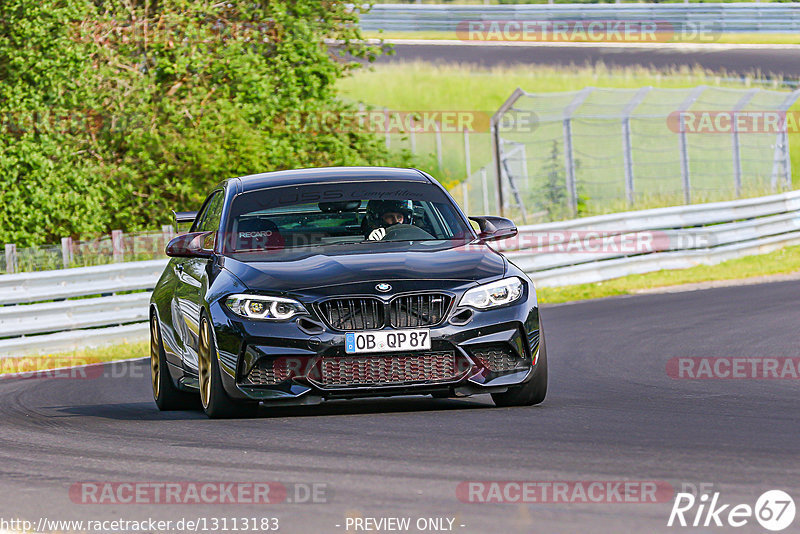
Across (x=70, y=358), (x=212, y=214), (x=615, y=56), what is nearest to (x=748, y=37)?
(x=615, y=56)

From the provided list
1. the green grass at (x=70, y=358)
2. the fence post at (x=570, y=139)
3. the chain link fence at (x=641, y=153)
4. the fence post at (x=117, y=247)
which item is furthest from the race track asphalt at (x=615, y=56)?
the green grass at (x=70, y=358)

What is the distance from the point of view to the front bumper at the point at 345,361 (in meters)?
8.27

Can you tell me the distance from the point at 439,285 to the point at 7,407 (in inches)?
161

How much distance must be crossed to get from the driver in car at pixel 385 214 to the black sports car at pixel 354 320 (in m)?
0.02

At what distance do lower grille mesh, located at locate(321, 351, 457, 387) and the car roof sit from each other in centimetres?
196

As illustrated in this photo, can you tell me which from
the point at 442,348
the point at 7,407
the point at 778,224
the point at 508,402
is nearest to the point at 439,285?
the point at 442,348

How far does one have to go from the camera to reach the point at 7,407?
10.9m

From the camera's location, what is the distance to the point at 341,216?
9727 mm

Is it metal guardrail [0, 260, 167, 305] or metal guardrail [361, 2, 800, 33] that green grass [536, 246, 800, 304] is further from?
metal guardrail [361, 2, 800, 33]

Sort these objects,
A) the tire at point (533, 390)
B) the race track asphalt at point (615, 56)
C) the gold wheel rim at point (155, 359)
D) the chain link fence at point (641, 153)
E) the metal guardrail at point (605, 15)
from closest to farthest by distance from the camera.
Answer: the tire at point (533, 390), the gold wheel rim at point (155, 359), the chain link fence at point (641, 153), the race track asphalt at point (615, 56), the metal guardrail at point (605, 15)

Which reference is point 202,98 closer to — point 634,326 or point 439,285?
point 634,326

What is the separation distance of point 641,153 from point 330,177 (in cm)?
2948

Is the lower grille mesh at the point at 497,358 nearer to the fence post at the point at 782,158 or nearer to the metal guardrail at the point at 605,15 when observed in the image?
the fence post at the point at 782,158

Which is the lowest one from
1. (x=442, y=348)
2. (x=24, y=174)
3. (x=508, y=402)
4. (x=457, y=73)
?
(x=457, y=73)
